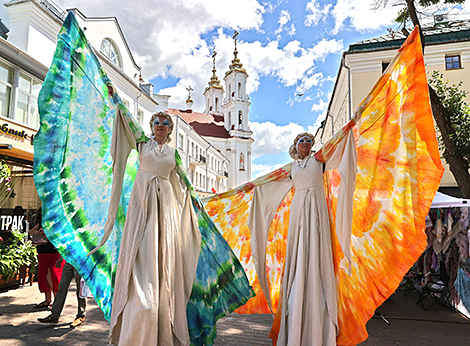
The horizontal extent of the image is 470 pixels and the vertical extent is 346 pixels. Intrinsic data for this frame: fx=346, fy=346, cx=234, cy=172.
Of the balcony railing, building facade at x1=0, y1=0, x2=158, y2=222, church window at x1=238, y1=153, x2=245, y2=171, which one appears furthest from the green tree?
church window at x1=238, y1=153, x2=245, y2=171

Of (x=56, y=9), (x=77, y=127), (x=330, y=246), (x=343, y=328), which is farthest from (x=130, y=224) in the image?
(x=56, y=9)

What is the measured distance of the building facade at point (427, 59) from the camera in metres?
16.2

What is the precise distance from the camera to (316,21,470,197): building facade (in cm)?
1622

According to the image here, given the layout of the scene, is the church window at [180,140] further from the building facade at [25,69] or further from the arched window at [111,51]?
the building facade at [25,69]

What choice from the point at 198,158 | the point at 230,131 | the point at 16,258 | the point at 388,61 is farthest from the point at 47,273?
the point at 230,131

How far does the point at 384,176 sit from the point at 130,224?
2622 millimetres

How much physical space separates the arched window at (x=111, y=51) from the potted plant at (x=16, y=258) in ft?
41.2

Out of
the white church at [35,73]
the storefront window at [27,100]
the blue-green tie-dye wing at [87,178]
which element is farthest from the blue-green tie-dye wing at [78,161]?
the storefront window at [27,100]

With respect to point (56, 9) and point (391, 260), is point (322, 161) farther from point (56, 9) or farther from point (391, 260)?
point (56, 9)

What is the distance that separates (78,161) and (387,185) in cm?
324

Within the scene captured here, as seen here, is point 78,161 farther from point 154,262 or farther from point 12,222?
point 12,222

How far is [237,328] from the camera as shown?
4.75 m

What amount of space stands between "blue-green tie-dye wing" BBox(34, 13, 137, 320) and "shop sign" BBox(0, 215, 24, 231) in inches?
194

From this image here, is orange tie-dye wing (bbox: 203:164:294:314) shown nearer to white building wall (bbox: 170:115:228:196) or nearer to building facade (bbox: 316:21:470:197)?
building facade (bbox: 316:21:470:197)
